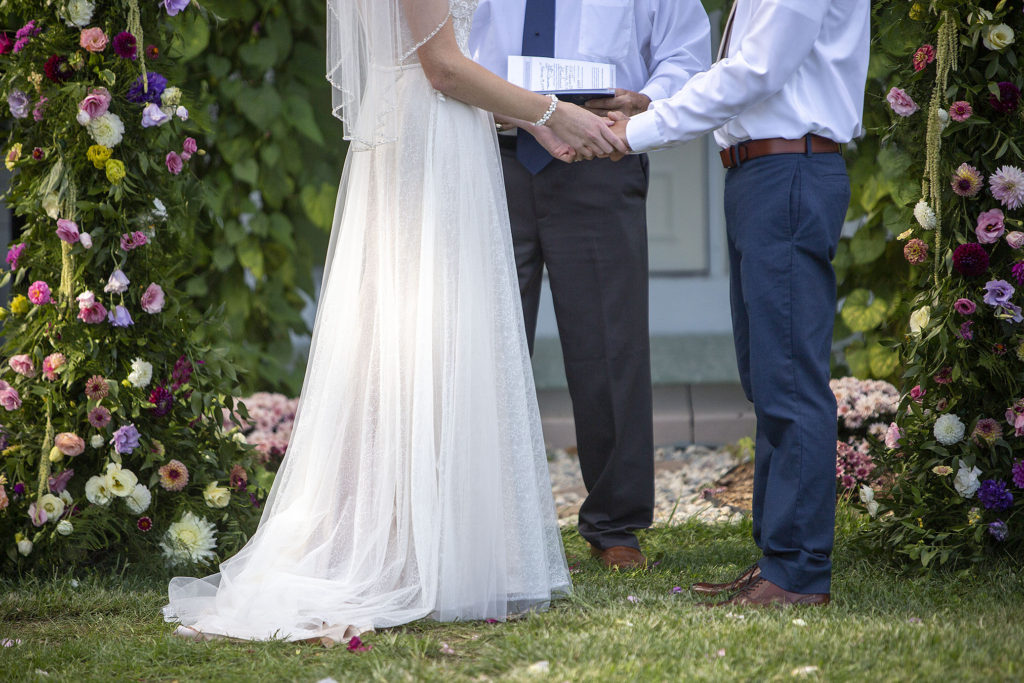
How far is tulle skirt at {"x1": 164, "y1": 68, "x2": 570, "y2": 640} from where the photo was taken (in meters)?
2.33

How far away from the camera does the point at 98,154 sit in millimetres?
2814

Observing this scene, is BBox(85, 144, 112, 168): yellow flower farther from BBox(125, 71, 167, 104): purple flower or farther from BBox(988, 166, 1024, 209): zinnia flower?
BBox(988, 166, 1024, 209): zinnia flower

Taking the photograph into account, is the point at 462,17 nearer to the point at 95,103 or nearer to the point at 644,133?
the point at 644,133

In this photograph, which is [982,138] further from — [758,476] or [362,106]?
[362,106]

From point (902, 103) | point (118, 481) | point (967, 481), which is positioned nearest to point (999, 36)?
point (902, 103)

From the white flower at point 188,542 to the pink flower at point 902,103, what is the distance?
2.19 metres

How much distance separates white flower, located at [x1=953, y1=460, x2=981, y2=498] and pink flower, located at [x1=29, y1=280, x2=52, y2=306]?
245 cm

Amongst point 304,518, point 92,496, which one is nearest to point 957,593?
point 304,518

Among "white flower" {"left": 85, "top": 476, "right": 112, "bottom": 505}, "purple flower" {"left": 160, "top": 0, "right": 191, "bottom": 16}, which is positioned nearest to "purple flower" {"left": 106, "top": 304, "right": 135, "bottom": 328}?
"white flower" {"left": 85, "top": 476, "right": 112, "bottom": 505}

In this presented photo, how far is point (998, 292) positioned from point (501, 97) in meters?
1.33

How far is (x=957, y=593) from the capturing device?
2508 mm

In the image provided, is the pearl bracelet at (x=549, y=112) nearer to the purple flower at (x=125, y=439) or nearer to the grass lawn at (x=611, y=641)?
the grass lawn at (x=611, y=641)

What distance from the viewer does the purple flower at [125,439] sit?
283 centimetres

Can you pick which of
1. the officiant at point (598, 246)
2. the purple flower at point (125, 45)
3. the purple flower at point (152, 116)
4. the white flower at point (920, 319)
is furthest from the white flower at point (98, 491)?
the white flower at point (920, 319)
